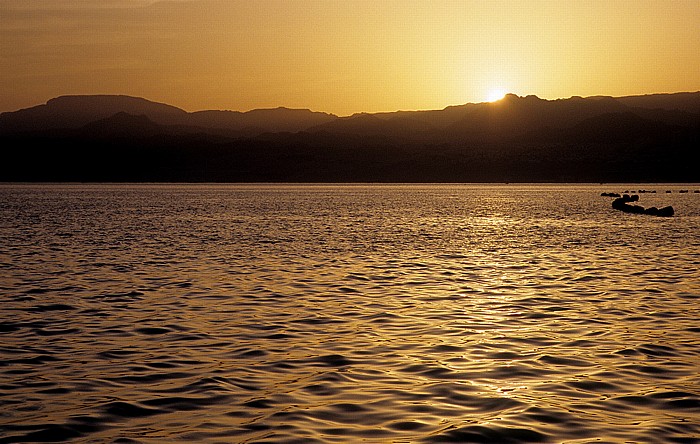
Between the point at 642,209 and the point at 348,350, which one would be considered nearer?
the point at 348,350

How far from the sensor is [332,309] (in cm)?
2155

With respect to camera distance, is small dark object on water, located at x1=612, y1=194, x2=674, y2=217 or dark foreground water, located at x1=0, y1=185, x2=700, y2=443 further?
small dark object on water, located at x1=612, y1=194, x2=674, y2=217

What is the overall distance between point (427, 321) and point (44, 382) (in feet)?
29.3

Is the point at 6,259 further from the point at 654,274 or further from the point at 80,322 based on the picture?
the point at 654,274

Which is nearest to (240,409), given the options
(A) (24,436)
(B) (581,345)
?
(A) (24,436)

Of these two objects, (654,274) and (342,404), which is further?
(654,274)

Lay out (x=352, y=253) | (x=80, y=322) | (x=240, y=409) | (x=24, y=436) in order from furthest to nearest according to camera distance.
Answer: (x=352, y=253) < (x=80, y=322) < (x=240, y=409) < (x=24, y=436)

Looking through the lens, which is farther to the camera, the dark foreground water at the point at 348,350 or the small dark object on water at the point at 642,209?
the small dark object on water at the point at 642,209

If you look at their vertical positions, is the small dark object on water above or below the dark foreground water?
below

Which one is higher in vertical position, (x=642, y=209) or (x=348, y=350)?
(x=348, y=350)

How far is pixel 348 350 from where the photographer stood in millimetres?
16141

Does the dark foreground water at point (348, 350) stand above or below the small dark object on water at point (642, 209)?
above

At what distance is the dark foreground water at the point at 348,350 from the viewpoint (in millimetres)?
11172

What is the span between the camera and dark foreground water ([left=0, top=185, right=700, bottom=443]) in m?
11.2
